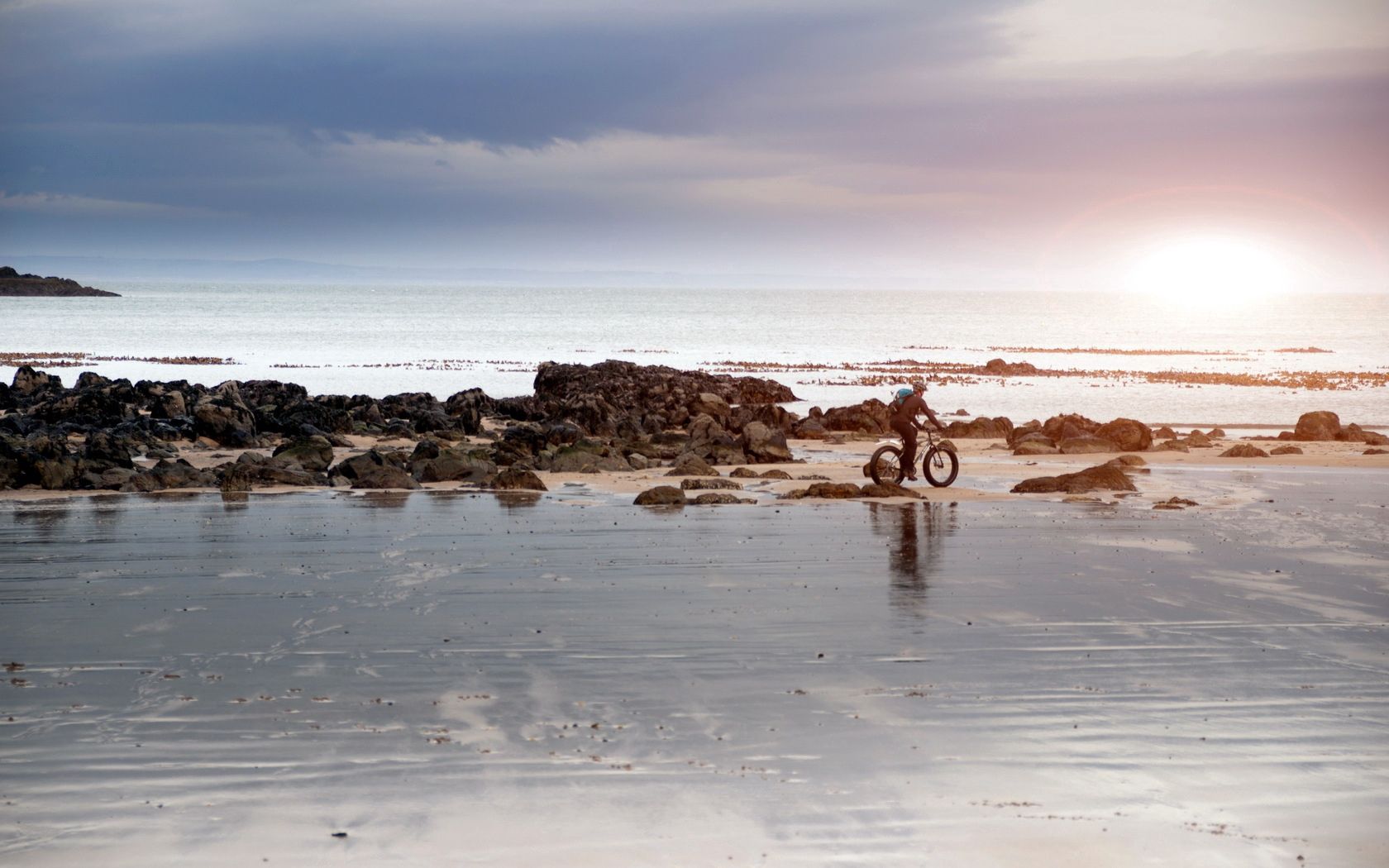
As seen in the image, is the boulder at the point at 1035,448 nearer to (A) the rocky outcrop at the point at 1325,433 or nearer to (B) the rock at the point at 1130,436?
(B) the rock at the point at 1130,436

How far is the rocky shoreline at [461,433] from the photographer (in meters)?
24.4

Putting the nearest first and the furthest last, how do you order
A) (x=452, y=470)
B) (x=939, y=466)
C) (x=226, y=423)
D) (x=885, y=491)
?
1. (x=885, y=491)
2. (x=452, y=470)
3. (x=939, y=466)
4. (x=226, y=423)

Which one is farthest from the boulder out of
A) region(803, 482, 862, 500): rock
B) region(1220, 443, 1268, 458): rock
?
region(803, 482, 862, 500): rock

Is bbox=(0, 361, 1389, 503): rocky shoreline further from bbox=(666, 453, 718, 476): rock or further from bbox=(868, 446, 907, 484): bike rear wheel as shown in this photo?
bbox=(868, 446, 907, 484): bike rear wheel

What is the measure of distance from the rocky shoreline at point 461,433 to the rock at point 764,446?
0.03 m

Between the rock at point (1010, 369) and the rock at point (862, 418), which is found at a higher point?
the rock at point (1010, 369)

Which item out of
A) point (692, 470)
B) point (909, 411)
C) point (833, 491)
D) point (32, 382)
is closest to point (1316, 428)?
point (909, 411)

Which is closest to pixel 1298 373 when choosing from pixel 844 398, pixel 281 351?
pixel 844 398

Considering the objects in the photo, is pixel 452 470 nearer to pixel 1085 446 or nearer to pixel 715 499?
pixel 715 499

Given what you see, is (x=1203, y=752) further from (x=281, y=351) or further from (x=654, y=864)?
(x=281, y=351)

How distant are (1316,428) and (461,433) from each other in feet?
78.8

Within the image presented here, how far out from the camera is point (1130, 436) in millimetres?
32406

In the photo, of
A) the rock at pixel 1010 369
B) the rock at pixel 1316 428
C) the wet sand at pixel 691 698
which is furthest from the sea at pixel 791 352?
the wet sand at pixel 691 698

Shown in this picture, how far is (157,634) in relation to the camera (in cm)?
1281
